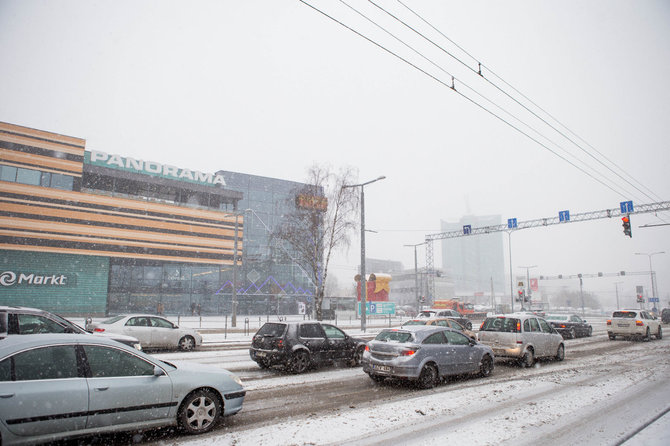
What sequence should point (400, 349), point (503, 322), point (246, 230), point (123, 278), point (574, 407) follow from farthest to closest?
point (246, 230) < point (123, 278) < point (503, 322) < point (400, 349) < point (574, 407)

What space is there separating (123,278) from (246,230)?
17.9 meters

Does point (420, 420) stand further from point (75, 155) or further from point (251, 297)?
point (251, 297)

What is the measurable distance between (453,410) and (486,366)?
13.7 feet

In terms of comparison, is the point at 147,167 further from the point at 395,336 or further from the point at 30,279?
the point at 395,336

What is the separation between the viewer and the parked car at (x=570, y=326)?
23.7 metres

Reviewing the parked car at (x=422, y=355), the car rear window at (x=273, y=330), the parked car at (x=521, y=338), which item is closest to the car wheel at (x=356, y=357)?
the parked car at (x=422, y=355)

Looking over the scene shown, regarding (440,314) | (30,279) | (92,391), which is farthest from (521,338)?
(30,279)

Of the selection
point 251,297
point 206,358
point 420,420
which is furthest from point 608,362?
point 251,297

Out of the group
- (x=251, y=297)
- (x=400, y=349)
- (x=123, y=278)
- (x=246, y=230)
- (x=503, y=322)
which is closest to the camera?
(x=400, y=349)

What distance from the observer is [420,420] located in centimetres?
676

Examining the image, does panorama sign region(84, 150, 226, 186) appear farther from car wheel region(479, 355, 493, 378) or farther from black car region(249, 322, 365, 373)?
car wheel region(479, 355, 493, 378)

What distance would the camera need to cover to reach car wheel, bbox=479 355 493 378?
36.1 feet

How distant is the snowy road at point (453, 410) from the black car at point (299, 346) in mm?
375

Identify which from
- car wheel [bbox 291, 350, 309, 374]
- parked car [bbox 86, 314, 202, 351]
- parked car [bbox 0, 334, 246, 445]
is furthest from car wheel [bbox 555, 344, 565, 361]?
parked car [bbox 86, 314, 202, 351]
